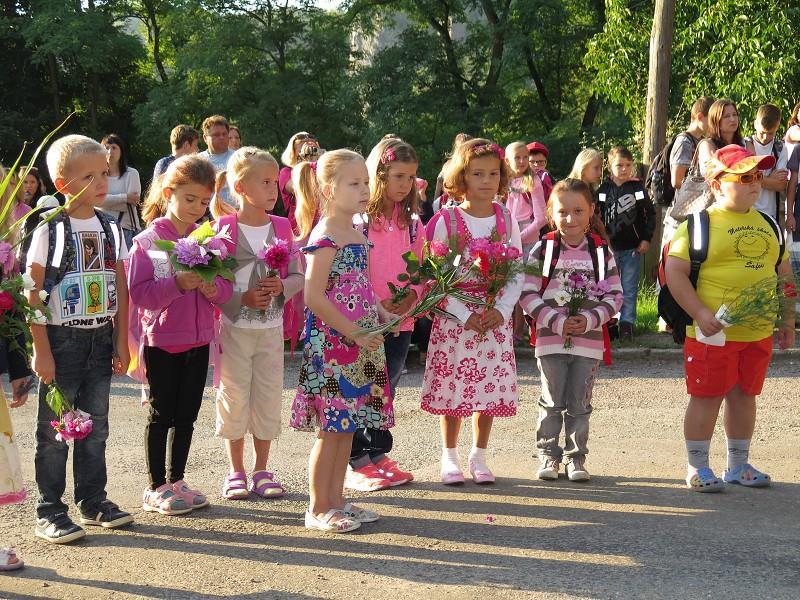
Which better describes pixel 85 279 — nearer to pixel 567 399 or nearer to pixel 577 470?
pixel 567 399

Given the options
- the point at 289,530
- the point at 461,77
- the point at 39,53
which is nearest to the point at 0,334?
the point at 289,530

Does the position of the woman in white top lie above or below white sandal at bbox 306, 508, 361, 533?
above

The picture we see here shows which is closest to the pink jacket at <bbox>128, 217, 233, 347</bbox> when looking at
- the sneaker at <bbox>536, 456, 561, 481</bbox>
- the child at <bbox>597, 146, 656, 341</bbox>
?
the sneaker at <bbox>536, 456, 561, 481</bbox>

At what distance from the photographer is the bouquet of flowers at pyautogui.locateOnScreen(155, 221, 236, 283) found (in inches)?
192

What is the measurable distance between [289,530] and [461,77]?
2821 centimetres

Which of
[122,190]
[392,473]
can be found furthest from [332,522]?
[122,190]

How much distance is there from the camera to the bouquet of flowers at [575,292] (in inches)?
233

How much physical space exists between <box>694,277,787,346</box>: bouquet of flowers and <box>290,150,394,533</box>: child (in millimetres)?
1834

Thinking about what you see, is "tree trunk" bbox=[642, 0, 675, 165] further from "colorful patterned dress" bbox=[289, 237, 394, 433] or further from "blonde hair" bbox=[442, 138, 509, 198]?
"colorful patterned dress" bbox=[289, 237, 394, 433]

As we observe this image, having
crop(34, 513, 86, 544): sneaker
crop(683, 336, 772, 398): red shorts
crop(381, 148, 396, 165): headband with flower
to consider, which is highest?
crop(381, 148, 396, 165): headband with flower

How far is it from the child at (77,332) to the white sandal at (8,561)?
31 cm

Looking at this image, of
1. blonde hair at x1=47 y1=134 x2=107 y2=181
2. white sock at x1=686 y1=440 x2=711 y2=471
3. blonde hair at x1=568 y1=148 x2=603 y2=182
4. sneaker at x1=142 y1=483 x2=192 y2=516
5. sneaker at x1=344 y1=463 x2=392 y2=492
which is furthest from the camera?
blonde hair at x1=568 y1=148 x2=603 y2=182

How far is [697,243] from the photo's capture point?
224 inches

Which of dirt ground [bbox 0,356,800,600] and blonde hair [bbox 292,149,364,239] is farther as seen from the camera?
blonde hair [bbox 292,149,364,239]
